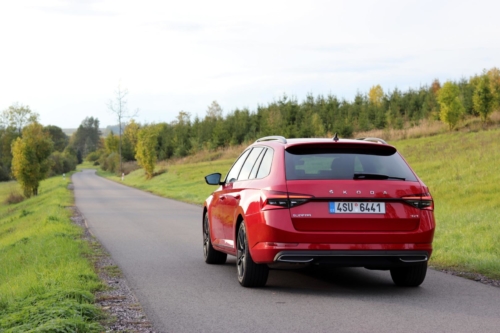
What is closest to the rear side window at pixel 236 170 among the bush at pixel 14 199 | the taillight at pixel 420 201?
the taillight at pixel 420 201

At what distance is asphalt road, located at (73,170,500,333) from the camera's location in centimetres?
613

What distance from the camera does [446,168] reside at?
28.2 m

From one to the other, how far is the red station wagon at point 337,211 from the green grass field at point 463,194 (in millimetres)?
Answer: 2095

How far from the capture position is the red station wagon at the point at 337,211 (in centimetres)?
736

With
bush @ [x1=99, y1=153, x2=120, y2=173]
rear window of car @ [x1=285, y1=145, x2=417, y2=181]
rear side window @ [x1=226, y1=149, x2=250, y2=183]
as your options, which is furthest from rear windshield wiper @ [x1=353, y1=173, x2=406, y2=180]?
bush @ [x1=99, y1=153, x2=120, y2=173]

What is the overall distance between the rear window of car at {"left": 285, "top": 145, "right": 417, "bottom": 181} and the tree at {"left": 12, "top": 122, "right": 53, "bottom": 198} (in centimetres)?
5155

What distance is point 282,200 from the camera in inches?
293

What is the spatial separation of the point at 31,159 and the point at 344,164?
173 feet

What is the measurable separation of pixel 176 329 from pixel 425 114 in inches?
2316

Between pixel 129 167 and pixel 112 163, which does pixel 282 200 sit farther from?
pixel 112 163

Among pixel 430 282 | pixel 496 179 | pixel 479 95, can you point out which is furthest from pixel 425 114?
pixel 430 282

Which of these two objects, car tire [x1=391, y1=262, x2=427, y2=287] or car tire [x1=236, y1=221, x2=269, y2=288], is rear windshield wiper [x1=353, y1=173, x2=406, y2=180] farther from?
car tire [x1=236, y1=221, x2=269, y2=288]

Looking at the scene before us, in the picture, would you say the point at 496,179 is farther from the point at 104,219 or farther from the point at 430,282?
the point at 430,282

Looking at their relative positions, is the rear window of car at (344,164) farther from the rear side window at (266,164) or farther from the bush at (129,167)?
the bush at (129,167)
